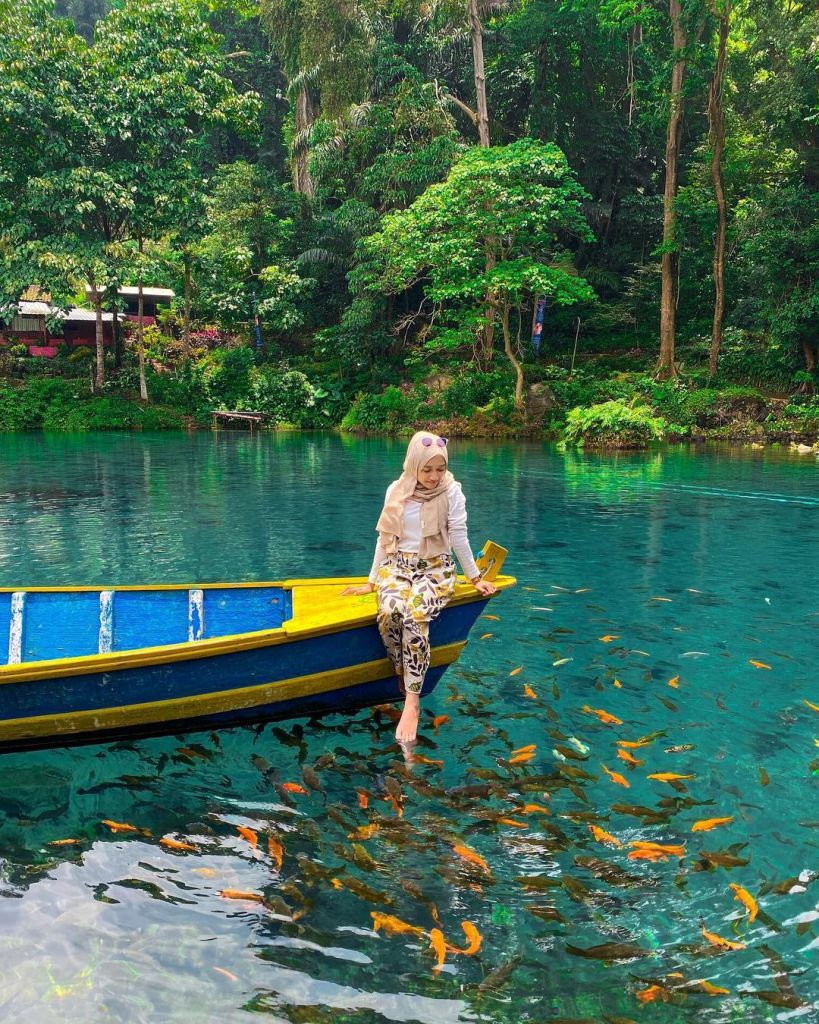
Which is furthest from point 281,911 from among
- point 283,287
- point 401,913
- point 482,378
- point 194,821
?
point 283,287

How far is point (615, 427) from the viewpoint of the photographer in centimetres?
2577

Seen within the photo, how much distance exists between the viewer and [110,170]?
96.9ft

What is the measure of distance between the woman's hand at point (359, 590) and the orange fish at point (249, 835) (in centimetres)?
174

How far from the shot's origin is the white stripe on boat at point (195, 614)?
5.82 m

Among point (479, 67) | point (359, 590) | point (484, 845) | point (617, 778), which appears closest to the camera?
point (484, 845)

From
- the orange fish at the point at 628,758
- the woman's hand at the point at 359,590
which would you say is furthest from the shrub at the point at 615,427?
the orange fish at the point at 628,758

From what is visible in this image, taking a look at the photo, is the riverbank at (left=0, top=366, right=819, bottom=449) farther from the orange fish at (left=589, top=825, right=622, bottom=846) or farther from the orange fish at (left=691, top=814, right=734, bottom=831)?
the orange fish at (left=589, top=825, right=622, bottom=846)

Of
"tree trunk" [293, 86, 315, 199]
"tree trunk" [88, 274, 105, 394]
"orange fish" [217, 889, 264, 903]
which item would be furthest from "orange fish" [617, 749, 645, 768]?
"tree trunk" [293, 86, 315, 199]

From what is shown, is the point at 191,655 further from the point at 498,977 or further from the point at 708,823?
the point at 708,823

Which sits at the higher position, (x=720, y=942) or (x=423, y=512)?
(x=423, y=512)

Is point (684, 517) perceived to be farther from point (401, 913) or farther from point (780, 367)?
point (780, 367)

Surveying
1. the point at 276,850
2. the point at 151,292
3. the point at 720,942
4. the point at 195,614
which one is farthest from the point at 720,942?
the point at 151,292

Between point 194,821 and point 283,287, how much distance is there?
32.6 meters

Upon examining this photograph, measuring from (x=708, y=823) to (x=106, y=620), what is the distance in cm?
414
